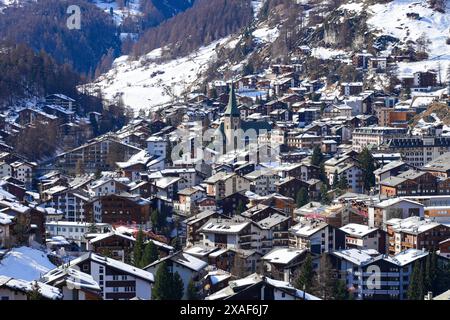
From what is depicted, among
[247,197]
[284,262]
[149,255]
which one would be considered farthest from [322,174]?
[149,255]

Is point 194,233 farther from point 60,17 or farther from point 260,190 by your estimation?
point 60,17

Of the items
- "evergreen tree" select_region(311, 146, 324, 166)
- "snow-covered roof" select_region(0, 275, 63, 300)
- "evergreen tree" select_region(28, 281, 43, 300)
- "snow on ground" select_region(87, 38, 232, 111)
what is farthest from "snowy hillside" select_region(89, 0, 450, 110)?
"evergreen tree" select_region(28, 281, 43, 300)

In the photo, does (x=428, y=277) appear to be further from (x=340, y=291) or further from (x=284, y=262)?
(x=284, y=262)

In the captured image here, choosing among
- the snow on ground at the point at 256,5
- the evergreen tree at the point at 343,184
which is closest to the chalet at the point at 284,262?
the evergreen tree at the point at 343,184

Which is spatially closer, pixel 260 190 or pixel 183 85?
pixel 260 190

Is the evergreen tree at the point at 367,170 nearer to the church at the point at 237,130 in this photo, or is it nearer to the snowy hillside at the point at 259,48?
the church at the point at 237,130
